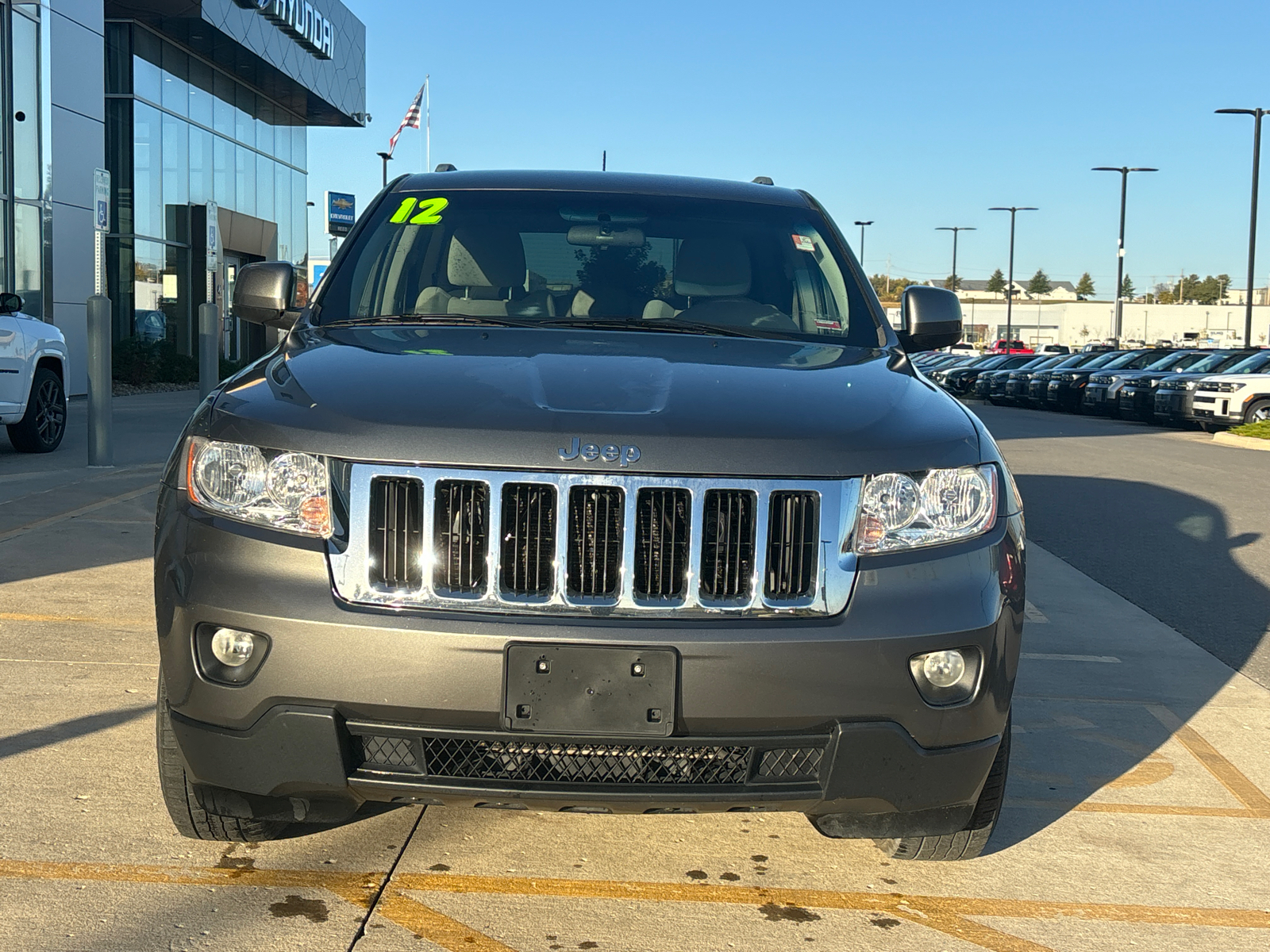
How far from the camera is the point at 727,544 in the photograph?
9.46 ft

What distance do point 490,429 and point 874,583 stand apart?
2.84 ft

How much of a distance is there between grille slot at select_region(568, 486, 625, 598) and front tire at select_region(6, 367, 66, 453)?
35.6 ft

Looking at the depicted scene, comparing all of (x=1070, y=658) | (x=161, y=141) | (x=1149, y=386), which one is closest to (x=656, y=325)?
(x=1070, y=658)

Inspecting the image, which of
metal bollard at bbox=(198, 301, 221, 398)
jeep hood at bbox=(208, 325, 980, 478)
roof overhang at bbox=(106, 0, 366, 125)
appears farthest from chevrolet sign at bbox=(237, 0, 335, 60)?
jeep hood at bbox=(208, 325, 980, 478)

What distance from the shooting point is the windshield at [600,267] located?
14.1ft

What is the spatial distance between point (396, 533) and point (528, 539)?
0.91 ft

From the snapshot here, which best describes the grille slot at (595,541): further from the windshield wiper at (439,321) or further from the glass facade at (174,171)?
the glass facade at (174,171)

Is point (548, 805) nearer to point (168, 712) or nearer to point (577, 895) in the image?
point (577, 895)

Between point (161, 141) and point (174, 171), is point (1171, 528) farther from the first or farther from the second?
point (174, 171)

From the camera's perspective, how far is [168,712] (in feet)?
10.1

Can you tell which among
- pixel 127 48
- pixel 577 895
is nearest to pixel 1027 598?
pixel 577 895

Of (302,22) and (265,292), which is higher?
(302,22)

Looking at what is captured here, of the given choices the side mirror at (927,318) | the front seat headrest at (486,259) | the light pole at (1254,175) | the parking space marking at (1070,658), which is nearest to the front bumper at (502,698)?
the front seat headrest at (486,259)

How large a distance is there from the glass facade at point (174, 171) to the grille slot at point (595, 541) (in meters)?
25.4
